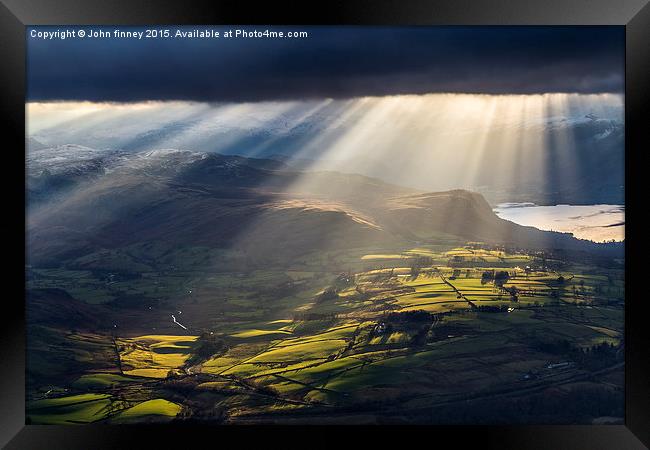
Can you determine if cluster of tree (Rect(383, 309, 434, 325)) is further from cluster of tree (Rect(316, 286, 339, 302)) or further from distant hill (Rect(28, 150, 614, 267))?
distant hill (Rect(28, 150, 614, 267))

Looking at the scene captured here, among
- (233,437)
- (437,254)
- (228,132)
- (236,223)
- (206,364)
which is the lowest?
(233,437)

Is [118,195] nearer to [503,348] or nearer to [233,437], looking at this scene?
[233,437]

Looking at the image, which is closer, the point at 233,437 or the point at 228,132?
the point at 233,437

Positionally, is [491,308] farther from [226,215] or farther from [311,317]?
[226,215]

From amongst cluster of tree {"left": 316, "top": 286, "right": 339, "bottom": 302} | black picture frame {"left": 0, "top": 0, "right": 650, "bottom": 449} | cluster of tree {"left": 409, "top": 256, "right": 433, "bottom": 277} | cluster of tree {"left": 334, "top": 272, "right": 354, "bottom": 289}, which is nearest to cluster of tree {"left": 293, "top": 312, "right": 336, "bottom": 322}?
cluster of tree {"left": 316, "top": 286, "right": 339, "bottom": 302}

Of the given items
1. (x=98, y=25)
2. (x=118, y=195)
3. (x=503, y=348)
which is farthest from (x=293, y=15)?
(x=503, y=348)
